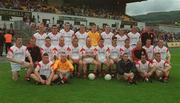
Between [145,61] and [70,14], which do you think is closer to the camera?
[145,61]

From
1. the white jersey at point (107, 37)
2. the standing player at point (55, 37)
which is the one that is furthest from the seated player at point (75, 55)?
the white jersey at point (107, 37)

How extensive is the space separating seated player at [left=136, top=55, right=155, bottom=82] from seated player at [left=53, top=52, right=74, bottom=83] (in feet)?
7.42

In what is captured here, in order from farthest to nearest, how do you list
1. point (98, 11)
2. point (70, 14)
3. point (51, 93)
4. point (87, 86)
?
point (98, 11) < point (70, 14) < point (87, 86) < point (51, 93)

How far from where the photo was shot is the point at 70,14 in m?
37.5

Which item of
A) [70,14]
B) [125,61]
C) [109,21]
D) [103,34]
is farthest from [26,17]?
[125,61]

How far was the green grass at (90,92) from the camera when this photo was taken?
30.0 feet

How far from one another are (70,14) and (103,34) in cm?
2392

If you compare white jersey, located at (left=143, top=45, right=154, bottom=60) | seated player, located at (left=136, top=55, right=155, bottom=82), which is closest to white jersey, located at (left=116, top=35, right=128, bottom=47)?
white jersey, located at (left=143, top=45, right=154, bottom=60)

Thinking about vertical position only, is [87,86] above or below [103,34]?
below

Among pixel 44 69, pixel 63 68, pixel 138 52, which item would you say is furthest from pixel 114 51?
pixel 44 69

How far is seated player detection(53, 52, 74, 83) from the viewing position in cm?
1129

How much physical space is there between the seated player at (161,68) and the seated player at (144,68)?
0.20m

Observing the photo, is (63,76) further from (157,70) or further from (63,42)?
(157,70)

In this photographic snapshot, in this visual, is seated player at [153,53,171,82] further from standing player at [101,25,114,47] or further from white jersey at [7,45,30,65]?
white jersey at [7,45,30,65]
